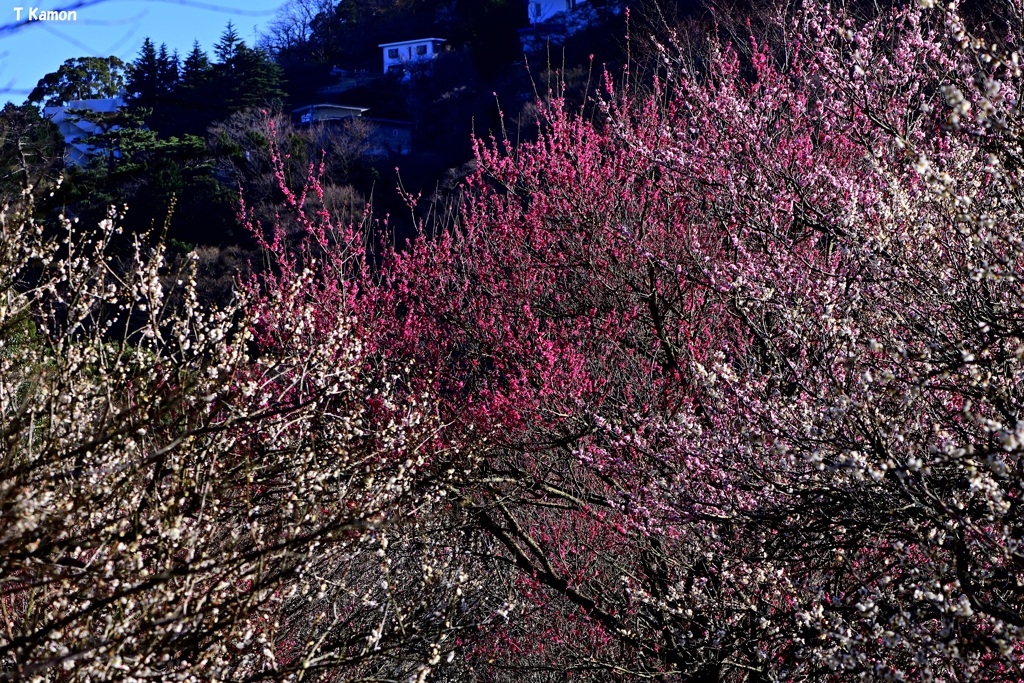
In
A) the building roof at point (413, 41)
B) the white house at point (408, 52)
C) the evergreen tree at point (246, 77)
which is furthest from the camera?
the building roof at point (413, 41)

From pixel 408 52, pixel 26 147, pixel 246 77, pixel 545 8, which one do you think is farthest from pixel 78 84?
pixel 408 52

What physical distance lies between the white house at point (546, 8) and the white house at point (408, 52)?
5.28 m

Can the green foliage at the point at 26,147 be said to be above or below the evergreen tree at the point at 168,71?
below

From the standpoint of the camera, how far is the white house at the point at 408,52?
4494 cm

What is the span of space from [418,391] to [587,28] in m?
26.7

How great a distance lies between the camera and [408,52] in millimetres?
48500

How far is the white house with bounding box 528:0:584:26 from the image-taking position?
3956 cm

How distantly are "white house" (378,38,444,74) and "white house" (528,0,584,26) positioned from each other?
208 inches

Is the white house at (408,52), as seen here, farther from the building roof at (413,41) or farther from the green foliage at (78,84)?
the green foliage at (78,84)

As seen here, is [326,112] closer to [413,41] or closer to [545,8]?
[413,41]

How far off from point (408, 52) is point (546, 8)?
9.50 m

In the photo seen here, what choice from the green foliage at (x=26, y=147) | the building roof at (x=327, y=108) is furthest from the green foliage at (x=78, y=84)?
the building roof at (x=327, y=108)

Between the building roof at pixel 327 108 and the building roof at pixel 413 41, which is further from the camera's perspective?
the building roof at pixel 413 41

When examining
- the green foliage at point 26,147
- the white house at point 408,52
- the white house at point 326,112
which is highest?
the white house at point 408,52
